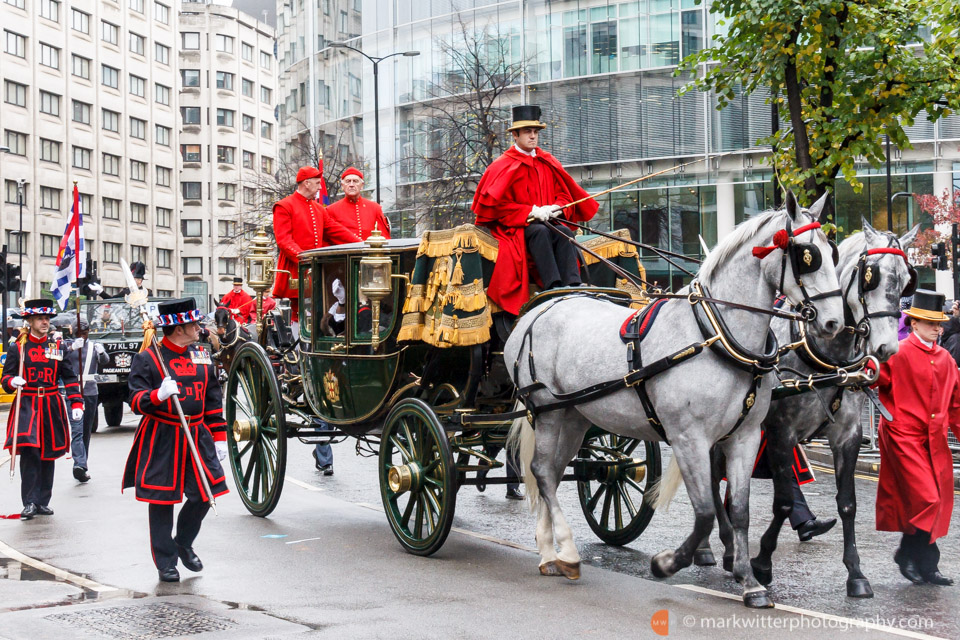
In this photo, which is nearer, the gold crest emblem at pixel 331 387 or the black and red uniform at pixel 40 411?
the gold crest emblem at pixel 331 387

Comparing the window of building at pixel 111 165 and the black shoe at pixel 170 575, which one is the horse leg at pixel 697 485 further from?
the window of building at pixel 111 165

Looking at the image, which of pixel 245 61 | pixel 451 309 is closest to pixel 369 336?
pixel 451 309

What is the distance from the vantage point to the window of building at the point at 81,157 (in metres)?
75.4

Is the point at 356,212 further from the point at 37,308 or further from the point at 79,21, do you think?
the point at 79,21

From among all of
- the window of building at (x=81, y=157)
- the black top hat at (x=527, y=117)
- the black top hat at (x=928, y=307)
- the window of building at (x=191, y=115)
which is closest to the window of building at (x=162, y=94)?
the window of building at (x=191, y=115)

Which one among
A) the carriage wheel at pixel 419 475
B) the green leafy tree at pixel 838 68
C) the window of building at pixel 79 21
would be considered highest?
the window of building at pixel 79 21

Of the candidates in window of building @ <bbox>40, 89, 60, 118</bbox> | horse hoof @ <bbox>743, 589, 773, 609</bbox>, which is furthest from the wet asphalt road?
window of building @ <bbox>40, 89, 60, 118</bbox>

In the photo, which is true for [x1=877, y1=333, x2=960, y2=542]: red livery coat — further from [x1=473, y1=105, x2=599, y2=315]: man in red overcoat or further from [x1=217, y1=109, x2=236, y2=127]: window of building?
[x1=217, y1=109, x2=236, y2=127]: window of building

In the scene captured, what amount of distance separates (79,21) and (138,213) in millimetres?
13919

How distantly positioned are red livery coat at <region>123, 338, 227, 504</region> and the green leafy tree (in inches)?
339

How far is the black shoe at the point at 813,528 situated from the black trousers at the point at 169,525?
435cm

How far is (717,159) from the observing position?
36938 mm

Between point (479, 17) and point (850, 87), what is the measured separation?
1160 inches

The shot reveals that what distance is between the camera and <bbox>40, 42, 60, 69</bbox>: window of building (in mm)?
72000
